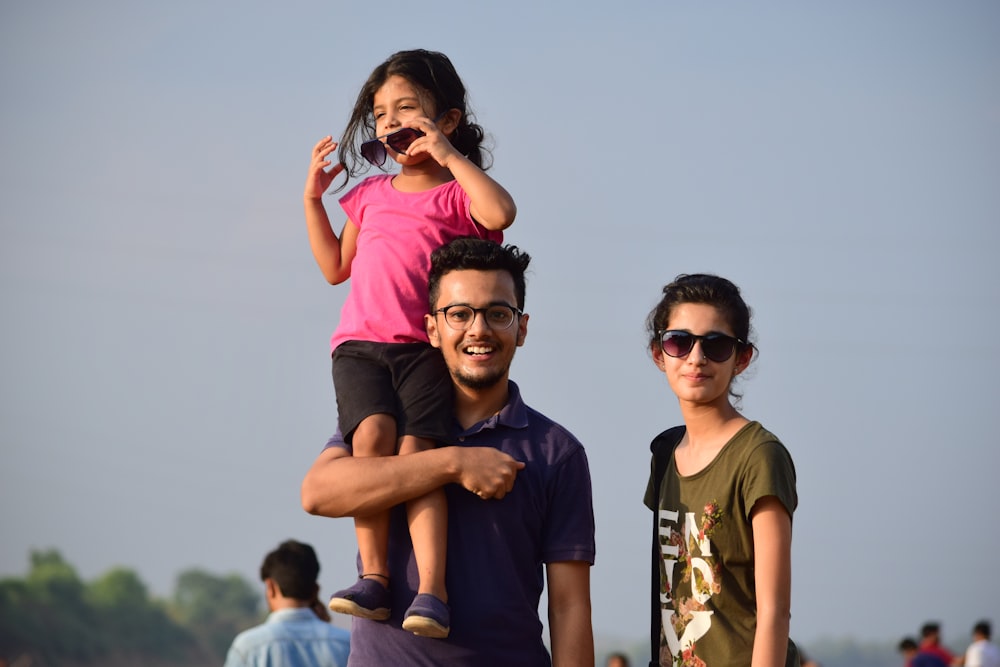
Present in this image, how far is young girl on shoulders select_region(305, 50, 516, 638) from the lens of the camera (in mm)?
4168

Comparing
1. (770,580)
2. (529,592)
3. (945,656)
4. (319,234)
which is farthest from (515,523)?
(945,656)

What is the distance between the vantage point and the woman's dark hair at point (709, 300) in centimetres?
432

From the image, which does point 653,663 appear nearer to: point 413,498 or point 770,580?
point 770,580

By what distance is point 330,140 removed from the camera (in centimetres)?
493

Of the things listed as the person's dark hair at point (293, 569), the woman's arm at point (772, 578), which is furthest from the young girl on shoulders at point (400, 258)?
the person's dark hair at point (293, 569)

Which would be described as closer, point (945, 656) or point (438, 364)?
point (438, 364)

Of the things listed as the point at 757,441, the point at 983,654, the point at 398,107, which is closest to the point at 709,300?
the point at 757,441

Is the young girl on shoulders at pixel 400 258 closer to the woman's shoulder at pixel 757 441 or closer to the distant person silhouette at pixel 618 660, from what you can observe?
the woman's shoulder at pixel 757 441

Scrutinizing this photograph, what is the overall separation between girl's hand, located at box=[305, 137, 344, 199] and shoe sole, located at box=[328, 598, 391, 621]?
1.58m

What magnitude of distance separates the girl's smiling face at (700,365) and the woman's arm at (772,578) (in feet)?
1.47

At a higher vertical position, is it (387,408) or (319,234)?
(319,234)

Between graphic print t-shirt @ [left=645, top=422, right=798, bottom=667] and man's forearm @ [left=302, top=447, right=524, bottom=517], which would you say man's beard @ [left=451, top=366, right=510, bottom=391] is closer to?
man's forearm @ [left=302, top=447, right=524, bottom=517]

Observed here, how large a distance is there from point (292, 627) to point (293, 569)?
31 cm

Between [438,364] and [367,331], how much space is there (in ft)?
0.91
